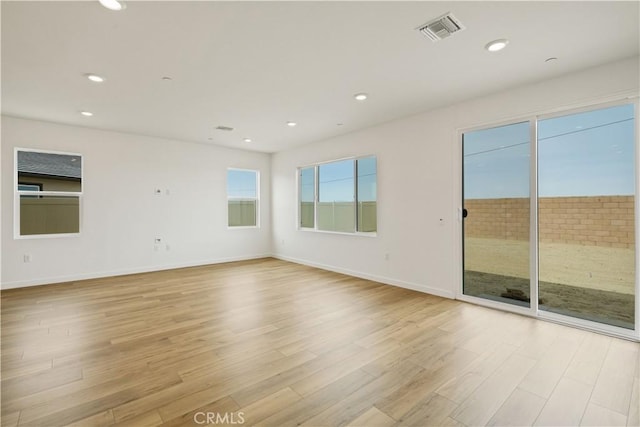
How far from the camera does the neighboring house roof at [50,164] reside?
4730 millimetres

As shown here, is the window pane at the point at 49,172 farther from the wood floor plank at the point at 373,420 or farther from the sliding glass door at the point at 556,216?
the sliding glass door at the point at 556,216

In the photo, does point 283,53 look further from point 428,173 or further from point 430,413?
point 430,413

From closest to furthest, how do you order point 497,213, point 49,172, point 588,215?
point 588,215
point 497,213
point 49,172

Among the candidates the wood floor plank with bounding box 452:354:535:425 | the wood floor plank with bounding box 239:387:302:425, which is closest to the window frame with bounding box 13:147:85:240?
the wood floor plank with bounding box 239:387:302:425

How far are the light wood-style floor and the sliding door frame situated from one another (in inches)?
7.5

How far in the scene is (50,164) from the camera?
16.2 ft

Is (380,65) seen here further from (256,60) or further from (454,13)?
(256,60)

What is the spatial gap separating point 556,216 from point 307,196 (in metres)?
4.54

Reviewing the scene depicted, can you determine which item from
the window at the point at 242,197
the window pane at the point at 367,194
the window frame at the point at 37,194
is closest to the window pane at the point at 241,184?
the window at the point at 242,197

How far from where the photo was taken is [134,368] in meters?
2.31

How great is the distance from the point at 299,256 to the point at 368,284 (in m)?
2.28

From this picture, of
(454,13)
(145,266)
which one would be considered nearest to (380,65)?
(454,13)

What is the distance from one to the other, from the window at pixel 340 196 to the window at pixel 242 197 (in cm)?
133

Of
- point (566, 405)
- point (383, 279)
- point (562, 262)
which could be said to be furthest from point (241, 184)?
point (566, 405)
